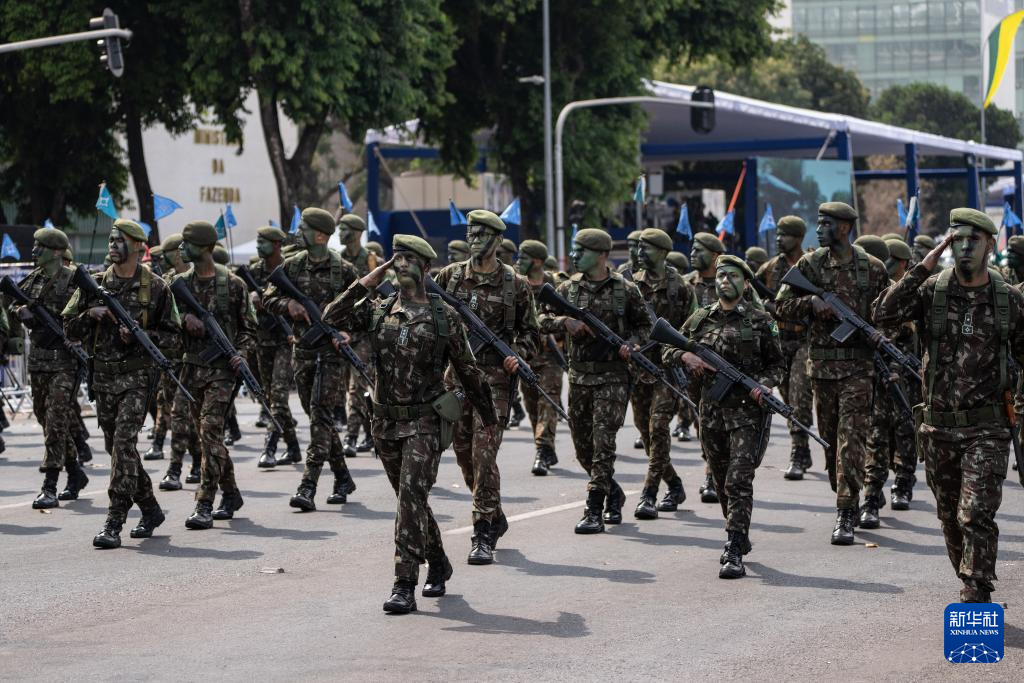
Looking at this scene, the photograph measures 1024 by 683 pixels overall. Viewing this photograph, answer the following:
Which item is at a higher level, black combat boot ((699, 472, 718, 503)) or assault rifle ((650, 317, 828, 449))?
assault rifle ((650, 317, 828, 449))

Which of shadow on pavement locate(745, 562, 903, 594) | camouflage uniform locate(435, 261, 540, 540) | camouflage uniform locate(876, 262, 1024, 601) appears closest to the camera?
camouflage uniform locate(876, 262, 1024, 601)

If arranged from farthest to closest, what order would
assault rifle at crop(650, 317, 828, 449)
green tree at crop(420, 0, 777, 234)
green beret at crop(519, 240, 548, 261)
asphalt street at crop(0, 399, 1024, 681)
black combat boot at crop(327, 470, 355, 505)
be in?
green tree at crop(420, 0, 777, 234) < green beret at crop(519, 240, 548, 261) < black combat boot at crop(327, 470, 355, 505) < assault rifle at crop(650, 317, 828, 449) < asphalt street at crop(0, 399, 1024, 681)

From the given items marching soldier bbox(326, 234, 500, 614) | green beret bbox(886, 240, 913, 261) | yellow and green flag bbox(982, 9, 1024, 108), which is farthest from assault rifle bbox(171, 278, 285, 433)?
yellow and green flag bbox(982, 9, 1024, 108)

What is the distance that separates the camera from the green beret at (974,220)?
8.02 metres

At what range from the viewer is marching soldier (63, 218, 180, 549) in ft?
34.6

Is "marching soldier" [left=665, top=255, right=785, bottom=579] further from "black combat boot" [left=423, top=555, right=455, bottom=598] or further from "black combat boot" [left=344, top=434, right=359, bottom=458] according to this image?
"black combat boot" [left=344, top=434, right=359, bottom=458]

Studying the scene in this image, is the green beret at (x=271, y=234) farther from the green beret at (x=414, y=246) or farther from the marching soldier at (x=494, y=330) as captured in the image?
the green beret at (x=414, y=246)

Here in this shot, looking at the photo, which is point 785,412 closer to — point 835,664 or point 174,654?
point 835,664

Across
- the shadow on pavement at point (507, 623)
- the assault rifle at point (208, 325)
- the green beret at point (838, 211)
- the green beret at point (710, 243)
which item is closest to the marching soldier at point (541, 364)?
the green beret at point (710, 243)

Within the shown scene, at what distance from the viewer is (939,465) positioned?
8125 mm

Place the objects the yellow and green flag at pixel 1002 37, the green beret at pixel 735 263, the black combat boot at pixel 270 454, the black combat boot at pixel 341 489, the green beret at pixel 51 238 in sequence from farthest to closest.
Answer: the yellow and green flag at pixel 1002 37, the black combat boot at pixel 270 454, the black combat boot at pixel 341 489, the green beret at pixel 51 238, the green beret at pixel 735 263

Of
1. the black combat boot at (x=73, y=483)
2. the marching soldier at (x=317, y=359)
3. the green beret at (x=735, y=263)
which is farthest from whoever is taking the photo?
the black combat boot at (x=73, y=483)

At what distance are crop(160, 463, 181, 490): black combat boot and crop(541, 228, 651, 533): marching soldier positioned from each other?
146 inches

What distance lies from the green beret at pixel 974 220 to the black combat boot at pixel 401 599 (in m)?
3.23
